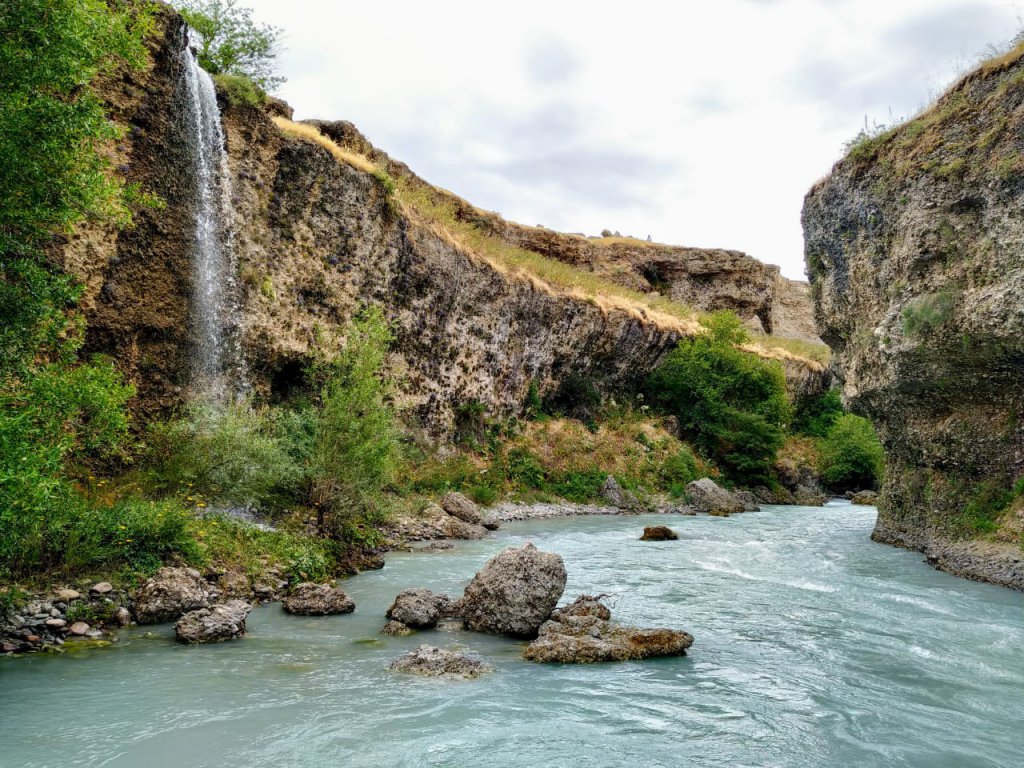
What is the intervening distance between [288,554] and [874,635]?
9.50m

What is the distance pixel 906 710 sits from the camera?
21.1 ft

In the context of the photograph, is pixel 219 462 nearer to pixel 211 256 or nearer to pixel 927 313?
pixel 211 256

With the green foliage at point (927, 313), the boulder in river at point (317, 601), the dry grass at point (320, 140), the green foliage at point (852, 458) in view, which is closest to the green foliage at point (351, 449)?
the boulder in river at point (317, 601)

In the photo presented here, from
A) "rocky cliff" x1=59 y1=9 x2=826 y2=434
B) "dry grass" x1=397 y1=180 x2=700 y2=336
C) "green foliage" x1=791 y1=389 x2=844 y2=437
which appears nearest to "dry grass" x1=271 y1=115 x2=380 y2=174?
"rocky cliff" x1=59 y1=9 x2=826 y2=434

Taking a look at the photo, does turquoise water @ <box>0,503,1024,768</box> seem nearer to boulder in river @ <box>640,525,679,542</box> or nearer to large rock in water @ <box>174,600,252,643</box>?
large rock in water @ <box>174,600,252,643</box>

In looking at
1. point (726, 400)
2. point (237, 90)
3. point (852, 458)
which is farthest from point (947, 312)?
point (852, 458)

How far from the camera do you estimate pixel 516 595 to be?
9.03m

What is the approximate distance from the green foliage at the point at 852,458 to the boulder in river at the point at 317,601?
118ft

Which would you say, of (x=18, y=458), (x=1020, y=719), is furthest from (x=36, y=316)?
(x=1020, y=719)

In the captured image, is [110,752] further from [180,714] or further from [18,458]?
[18,458]

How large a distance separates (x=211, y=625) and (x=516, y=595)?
155 inches

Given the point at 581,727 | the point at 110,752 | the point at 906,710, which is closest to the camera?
the point at 110,752

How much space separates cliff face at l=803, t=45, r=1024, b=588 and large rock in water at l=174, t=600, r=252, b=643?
13268 millimetres

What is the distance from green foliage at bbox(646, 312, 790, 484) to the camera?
35344 millimetres
